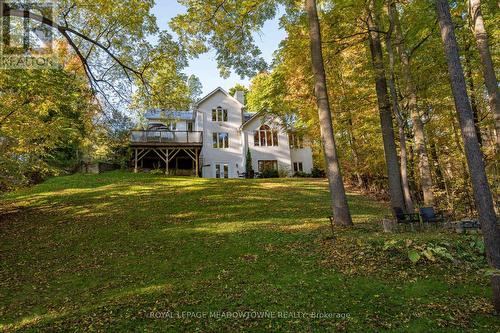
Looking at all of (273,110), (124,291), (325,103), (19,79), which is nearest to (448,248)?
(325,103)

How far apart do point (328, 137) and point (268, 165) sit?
20442mm

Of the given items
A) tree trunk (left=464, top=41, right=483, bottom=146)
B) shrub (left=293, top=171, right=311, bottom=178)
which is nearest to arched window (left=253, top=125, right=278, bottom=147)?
shrub (left=293, top=171, right=311, bottom=178)

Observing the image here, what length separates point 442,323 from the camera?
4.34m

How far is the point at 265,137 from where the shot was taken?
1196 inches

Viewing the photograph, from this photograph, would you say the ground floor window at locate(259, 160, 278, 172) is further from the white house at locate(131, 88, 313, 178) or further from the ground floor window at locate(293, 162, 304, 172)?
the ground floor window at locate(293, 162, 304, 172)

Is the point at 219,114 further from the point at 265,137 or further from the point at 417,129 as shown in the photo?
the point at 417,129

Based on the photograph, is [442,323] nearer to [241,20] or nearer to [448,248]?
[448,248]

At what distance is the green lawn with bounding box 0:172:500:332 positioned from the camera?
4.67 meters

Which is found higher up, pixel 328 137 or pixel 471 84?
pixel 471 84

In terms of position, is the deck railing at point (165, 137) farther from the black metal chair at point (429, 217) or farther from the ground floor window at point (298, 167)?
the black metal chair at point (429, 217)
